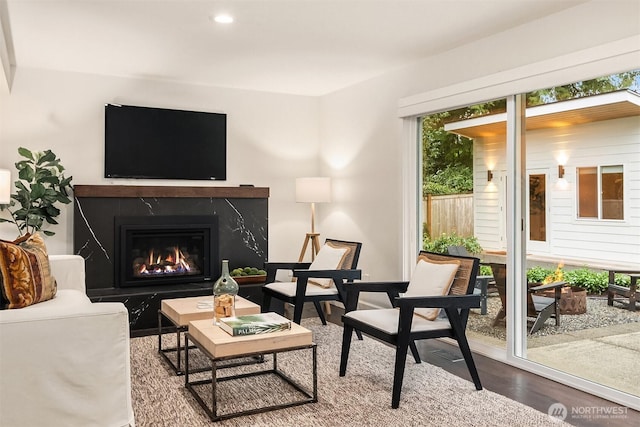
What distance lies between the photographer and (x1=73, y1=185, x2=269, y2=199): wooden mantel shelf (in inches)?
209

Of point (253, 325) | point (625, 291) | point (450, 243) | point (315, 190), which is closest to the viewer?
point (253, 325)

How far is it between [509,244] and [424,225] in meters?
1.16

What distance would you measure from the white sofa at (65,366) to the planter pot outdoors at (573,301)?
284cm

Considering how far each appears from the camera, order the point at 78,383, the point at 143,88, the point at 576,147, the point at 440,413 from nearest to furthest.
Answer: the point at 78,383, the point at 440,413, the point at 576,147, the point at 143,88

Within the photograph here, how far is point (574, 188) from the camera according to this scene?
12.0 ft

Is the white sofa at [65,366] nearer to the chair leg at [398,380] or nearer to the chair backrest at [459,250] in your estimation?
the chair leg at [398,380]

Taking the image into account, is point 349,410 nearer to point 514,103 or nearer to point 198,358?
point 198,358

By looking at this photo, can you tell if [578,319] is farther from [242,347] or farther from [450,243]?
[242,347]

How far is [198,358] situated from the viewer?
4008mm

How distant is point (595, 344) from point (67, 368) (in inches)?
123

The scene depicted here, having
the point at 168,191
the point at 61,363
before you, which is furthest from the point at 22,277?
the point at 168,191

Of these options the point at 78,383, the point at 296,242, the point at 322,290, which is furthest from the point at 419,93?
the point at 78,383

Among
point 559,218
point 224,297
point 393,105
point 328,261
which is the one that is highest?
point 393,105

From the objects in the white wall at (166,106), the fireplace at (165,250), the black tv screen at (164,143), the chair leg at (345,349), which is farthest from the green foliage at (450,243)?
the black tv screen at (164,143)
